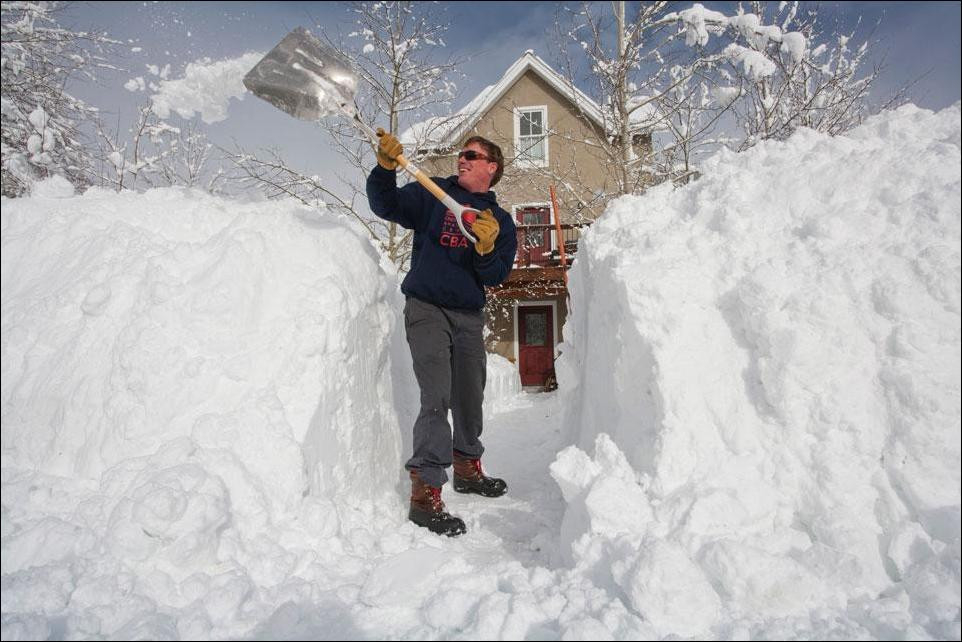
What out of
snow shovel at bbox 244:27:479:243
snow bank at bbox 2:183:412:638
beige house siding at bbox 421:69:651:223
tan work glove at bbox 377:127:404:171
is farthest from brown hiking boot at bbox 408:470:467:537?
beige house siding at bbox 421:69:651:223

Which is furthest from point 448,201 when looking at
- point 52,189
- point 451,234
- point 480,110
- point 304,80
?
point 480,110

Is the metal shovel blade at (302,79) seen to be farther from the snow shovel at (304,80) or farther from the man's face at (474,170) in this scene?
the man's face at (474,170)

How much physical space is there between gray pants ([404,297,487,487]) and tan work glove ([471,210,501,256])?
44cm

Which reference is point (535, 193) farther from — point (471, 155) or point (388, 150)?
point (388, 150)

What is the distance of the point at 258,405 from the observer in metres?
2.26

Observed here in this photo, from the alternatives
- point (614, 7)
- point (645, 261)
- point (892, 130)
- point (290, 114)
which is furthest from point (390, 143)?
point (614, 7)

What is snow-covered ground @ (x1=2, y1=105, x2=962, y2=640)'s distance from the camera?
1.57 m

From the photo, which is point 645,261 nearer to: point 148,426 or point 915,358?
point 915,358

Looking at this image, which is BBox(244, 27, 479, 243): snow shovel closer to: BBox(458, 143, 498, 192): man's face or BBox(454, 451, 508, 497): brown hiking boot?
BBox(458, 143, 498, 192): man's face

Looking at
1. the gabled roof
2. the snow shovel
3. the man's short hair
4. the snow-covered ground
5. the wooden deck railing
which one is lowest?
the snow-covered ground

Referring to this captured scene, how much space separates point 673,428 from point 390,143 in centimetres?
204

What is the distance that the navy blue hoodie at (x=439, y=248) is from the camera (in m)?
2.87

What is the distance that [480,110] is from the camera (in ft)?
34.3

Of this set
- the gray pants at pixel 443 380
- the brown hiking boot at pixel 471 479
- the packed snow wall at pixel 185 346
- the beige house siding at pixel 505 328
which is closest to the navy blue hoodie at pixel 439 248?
the gray pants at pixel 443 380
